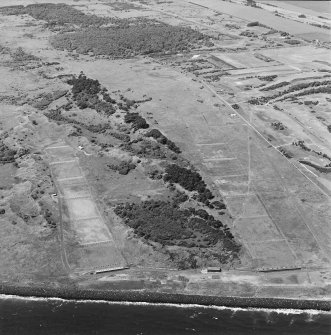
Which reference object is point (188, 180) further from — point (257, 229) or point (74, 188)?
point (74, 188)

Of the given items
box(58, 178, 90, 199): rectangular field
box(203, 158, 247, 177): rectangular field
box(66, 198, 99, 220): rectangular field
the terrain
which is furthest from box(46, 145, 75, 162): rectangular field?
box(203, 158, 247, 177): rectangular field

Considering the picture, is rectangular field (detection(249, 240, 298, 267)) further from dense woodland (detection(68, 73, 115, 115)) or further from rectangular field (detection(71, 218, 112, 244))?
dense woodland (detection(68, 73, 115, 115))

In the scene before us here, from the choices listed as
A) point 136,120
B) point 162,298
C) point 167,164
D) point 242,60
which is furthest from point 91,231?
point 242,60

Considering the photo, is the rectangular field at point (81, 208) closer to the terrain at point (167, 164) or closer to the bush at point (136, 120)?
the terrain at point (167, 164)

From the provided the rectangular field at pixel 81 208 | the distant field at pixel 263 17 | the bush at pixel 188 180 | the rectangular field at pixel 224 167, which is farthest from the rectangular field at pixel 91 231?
the distant field at pixel 263 17

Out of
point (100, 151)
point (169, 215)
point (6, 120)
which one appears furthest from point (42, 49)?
point (169, 215)

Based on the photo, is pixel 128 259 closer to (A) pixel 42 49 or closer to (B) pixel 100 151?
(B) pixel 100 151
